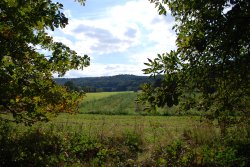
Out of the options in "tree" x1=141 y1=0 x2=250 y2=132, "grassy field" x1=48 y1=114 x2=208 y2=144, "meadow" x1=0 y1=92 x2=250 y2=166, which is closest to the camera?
"tree" x1=141 y1=0 x2=250 y2=132

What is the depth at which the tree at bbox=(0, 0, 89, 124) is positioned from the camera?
23.7ft

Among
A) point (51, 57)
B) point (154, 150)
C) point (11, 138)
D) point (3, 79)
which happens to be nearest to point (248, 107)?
point (154, 150)

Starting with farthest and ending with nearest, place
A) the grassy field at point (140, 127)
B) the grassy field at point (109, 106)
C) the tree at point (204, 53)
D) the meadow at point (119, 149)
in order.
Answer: the grassy field at point (109, 106) < the grassy field at point (140, 127) < the meadow at point (119, 149) < the tree at point (204, 53)

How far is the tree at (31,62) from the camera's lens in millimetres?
7223

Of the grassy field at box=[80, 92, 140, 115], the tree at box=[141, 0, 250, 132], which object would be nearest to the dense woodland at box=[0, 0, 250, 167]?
the tree at box=[141, 0, 250, 132]

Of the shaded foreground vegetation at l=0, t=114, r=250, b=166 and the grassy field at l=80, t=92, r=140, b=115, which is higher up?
the shaded foreground vegetation at l=0, t=114, r=250, b=166

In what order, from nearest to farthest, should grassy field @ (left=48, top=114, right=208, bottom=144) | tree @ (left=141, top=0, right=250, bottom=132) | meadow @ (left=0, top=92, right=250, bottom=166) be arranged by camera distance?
tree @ (left=141, top=0, right=250, bottom=132), meadow @ (left=0, top=92, right=250, bottom=166), grassy field @ (left=48, top=114, right=208, bottom=144)

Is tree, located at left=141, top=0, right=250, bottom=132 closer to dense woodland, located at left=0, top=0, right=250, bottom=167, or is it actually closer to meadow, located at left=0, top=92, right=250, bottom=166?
dense woodland, located at left=0, top=0, right=250, bottom=167

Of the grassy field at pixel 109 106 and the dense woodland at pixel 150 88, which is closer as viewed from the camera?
the dense woodland at pixel 150 88

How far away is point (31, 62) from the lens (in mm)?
9523

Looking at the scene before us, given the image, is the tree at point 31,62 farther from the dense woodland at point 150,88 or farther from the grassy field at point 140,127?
the grassy field at point 140,127

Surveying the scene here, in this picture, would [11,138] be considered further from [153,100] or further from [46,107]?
[153,100]

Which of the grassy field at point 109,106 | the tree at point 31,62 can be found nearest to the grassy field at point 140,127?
the tree at point 31,62

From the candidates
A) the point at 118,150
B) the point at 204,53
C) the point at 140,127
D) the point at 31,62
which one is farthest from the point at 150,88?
the point at 140,127
